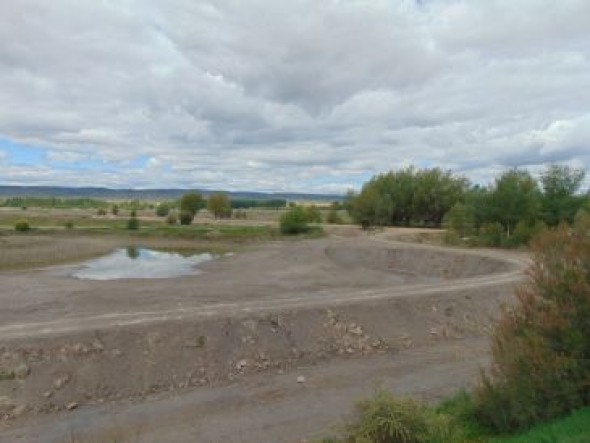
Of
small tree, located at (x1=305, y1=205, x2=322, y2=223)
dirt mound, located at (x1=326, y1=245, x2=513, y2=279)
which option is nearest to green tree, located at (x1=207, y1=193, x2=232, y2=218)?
small tree, located at (x1=305, y1=205, x2=322, y2=223)

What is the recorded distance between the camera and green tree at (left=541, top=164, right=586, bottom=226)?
53906mm

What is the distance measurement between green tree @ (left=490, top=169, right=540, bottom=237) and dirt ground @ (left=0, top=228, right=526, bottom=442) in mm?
20971

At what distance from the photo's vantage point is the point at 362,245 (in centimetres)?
5675

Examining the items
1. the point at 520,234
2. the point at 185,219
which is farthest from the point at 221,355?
the point at 185,219

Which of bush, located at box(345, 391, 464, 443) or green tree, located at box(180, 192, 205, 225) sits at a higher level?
green tree, located at box(180, 192, 205, 225)

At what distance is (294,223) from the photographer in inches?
3187

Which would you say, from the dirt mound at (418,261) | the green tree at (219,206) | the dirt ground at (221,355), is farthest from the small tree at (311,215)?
the dirt ground at (221,355)

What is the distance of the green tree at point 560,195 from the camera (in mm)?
53906

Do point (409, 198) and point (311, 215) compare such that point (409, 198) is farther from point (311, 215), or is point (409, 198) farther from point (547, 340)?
point (547, 340)

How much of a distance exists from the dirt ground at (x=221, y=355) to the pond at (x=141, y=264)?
47.5 ft

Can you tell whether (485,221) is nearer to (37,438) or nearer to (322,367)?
(322,367)

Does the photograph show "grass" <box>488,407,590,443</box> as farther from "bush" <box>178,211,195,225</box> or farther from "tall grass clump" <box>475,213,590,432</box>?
"bush" <box>178,211,195,225</box>

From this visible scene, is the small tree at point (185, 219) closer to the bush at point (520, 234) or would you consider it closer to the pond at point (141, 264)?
the pond at point (141, 264)

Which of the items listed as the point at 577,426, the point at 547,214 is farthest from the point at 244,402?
the point at 547,214
